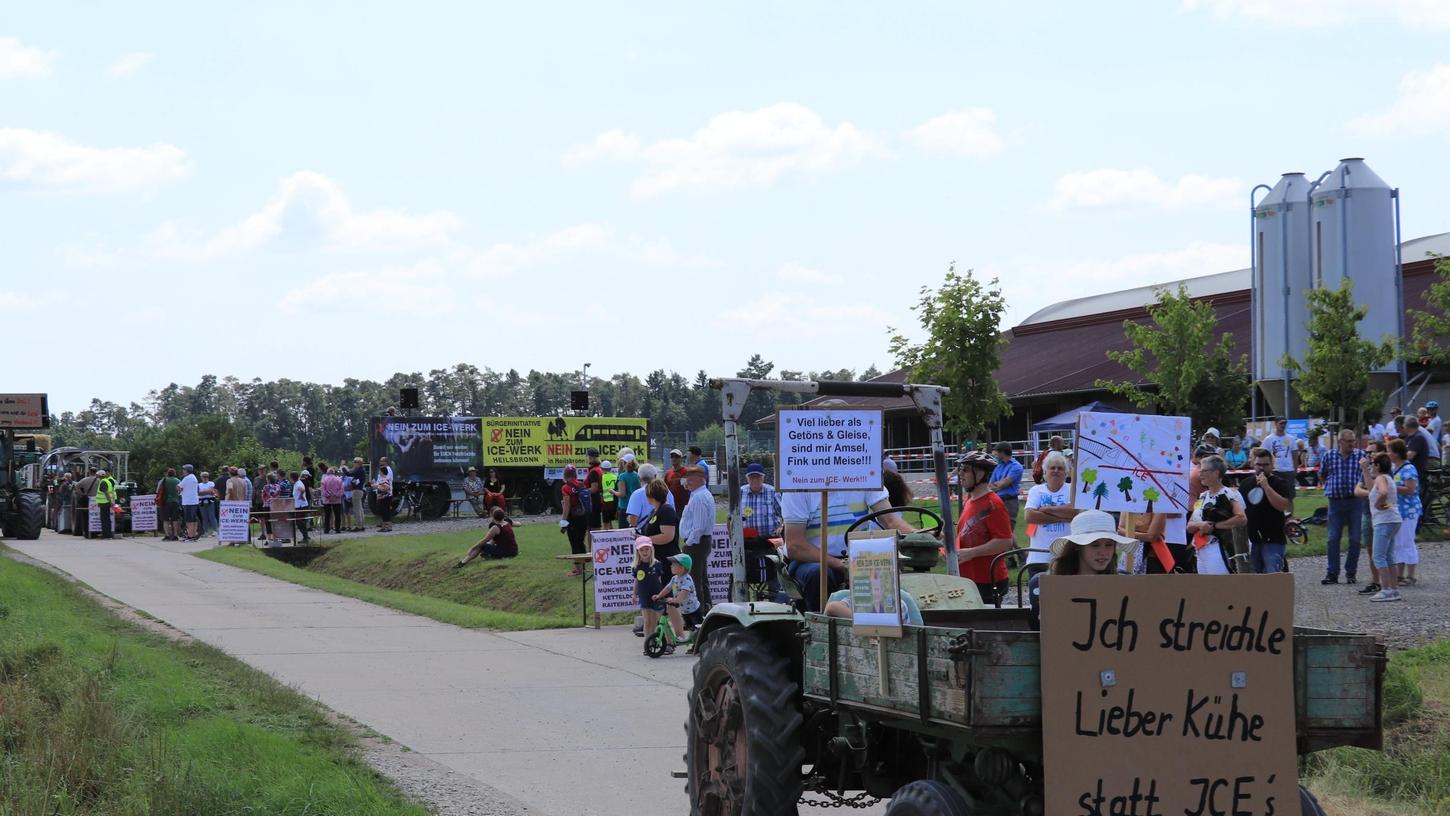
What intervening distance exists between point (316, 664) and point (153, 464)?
7426 cm

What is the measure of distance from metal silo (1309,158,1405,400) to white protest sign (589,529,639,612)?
28.6 metres

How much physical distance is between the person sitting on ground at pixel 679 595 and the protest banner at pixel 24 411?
30.0 m

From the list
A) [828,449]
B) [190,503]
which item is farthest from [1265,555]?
[190,503]

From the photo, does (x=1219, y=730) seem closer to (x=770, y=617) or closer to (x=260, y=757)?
(x=770, y=617)

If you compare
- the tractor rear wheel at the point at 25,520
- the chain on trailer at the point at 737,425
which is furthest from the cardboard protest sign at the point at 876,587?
the tractor rear wheel at the point at 25,520

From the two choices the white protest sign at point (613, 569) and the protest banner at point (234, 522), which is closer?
the white protest sign at point (613, 569)

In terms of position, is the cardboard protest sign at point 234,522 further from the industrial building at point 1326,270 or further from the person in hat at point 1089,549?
the person in hat at point 1089,549

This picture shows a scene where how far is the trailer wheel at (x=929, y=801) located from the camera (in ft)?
16.5

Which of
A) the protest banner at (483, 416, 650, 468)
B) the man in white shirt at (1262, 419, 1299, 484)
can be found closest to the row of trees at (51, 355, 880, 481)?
the protest banner at (483, 416, 650, 468)

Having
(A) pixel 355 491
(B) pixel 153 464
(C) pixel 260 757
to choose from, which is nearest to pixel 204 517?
(A) pixel 355 491

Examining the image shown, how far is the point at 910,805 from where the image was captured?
5.15m

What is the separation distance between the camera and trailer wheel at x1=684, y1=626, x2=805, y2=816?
20.6 feet

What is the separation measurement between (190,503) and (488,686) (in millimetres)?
27457

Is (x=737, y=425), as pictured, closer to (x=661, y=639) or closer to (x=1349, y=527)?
(x=661, y=639)
